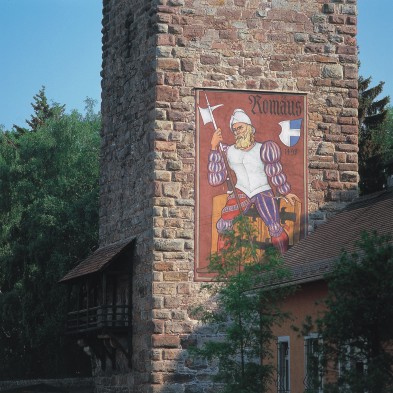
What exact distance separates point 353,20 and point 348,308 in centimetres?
1280

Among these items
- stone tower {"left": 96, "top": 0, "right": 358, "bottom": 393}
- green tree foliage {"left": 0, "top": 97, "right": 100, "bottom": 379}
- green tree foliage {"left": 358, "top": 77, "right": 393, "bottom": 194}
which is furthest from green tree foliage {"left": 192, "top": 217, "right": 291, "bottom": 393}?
green tree foliage {"left": 0, "top": 97, "right": 100, "bottom": 379}

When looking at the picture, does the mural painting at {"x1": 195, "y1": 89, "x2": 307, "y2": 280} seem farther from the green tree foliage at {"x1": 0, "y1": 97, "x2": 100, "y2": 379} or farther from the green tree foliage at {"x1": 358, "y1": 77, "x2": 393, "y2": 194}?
the green tree foliage at {"x1": 0, "y1": 97, "x2": 100, "y2": 379}

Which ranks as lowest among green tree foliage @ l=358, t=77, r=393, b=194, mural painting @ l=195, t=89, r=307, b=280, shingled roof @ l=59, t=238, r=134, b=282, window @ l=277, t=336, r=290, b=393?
window @ l=277, t=336, r=290, b=393

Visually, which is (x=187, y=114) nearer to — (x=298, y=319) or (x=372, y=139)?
(x=298, y=319)

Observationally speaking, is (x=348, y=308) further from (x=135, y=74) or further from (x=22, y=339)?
(x=22, y=339)

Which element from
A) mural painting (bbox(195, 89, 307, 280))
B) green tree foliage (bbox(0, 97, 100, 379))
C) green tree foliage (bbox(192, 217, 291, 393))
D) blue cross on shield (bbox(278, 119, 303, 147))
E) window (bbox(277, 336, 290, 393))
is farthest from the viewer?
Answer: green tree foliage (bbox(0, 97, 100, 379))

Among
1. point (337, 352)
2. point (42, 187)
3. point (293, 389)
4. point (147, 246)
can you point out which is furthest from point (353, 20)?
point (42, 187)

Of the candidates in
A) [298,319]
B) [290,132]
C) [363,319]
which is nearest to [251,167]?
[290,132]

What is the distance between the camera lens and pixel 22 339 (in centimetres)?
4225

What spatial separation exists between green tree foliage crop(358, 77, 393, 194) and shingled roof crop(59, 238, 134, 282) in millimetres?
12288

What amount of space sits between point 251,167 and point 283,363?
4.43m

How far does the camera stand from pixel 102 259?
2672cm

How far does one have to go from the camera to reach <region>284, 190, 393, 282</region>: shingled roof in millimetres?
20438

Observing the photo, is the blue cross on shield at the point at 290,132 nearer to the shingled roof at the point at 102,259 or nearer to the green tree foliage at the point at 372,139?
the shingled roof at the point at 102,259
